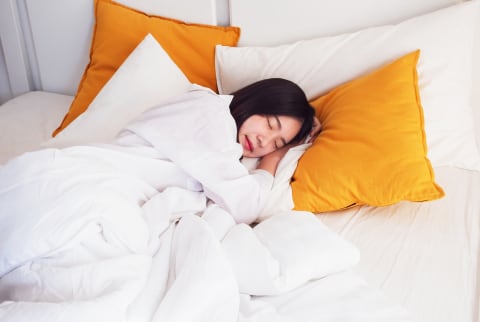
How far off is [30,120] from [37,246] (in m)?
0.97

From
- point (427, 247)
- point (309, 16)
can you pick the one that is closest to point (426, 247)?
point (427, 247)

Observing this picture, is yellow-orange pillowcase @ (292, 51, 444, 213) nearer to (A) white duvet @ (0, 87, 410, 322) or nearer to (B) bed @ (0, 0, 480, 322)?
(B) bed @ (0, 0, 480, 322)

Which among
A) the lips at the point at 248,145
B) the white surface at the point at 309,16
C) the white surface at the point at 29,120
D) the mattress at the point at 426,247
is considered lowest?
the white surface at the point at 29,120

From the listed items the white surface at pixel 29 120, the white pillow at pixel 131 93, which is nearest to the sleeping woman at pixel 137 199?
the white pillow at pixel 131 93

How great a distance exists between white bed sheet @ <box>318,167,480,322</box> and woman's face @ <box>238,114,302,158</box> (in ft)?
→ 0.80

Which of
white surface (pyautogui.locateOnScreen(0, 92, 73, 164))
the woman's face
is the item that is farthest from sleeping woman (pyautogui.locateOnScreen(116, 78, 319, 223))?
white surface (pyautogui.locateOnScreen(0, 92, 73, 164))

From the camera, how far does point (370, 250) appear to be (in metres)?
0.94

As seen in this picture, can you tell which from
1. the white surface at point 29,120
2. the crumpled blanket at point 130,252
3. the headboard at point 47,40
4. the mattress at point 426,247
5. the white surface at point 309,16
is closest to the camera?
the crumpled blanket at point 130,252

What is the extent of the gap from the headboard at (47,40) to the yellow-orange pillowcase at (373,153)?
765 millimetres

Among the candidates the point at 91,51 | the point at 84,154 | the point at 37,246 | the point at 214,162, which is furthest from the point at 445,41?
the point at 91,51

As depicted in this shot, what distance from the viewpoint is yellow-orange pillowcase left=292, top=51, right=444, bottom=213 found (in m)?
1.02

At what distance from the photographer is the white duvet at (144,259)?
679mm

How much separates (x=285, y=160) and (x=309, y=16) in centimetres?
52

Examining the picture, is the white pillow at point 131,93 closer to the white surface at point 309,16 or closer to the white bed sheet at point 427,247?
the white surface at point 309,16
